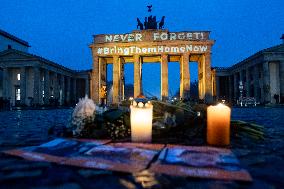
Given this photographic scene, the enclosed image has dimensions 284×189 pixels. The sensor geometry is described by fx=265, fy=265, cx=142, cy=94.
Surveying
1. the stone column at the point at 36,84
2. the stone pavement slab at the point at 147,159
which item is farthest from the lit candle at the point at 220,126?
the stone column at the point at 36,84

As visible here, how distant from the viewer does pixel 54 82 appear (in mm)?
55625

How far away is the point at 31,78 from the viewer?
168 feet

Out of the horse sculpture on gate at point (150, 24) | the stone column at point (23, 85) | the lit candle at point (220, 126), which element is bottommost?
the lit candle at point (220, 126)

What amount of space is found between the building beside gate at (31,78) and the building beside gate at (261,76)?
3254cm

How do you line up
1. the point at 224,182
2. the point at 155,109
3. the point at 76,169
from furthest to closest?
the point at 155,109 < the point at 76,169 < the point at 224,182

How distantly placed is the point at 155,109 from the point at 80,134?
4.72 feet

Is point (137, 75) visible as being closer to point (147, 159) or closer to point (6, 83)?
point (6, 83)

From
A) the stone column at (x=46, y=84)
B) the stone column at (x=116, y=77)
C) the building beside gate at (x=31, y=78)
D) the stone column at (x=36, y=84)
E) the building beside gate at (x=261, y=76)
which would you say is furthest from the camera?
the stone column at (x=46, y=84)

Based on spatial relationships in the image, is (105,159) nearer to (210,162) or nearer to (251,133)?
(210,162)

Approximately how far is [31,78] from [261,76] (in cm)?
4293

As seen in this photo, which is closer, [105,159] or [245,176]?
[245,176]

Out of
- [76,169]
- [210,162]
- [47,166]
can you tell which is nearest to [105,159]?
[76,169]

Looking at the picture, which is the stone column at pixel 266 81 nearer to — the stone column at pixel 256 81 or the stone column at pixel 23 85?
the stone column at pixel 256 81

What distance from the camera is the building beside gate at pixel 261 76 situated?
4312 cm
